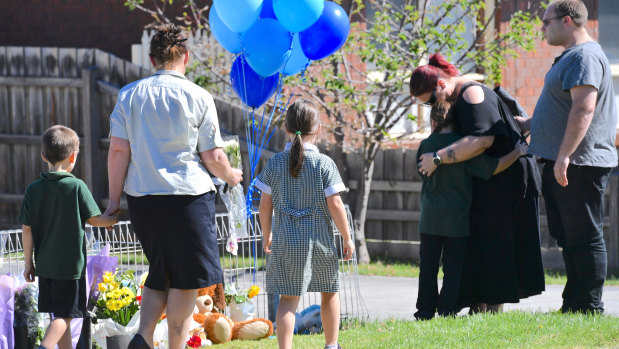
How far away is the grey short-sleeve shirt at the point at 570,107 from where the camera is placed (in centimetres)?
508

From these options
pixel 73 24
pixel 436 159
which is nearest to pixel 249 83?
pixel 436 159

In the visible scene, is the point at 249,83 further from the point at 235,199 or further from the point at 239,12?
the point at 235,199

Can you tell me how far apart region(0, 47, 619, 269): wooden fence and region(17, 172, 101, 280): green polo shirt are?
552 centimetres

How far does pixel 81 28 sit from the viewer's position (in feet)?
48.4

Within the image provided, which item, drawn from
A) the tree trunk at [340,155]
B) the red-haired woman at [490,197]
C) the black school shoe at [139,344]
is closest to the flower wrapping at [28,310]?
the black school shoe at [139,344]

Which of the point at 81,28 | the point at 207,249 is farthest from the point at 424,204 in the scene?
the point at 81,28

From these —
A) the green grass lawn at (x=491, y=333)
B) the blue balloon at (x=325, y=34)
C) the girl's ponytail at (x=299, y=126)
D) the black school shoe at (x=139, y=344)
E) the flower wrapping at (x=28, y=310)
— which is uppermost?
the blue balloon at (x=325, y=34)

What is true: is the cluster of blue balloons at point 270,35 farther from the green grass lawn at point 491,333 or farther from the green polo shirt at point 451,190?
the green grass lawn at point 491,333

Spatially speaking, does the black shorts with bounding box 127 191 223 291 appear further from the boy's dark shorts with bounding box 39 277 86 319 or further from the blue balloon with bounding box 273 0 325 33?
the blue balloon with bounding box 273 0 325 33

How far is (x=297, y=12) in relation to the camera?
19.5 ft

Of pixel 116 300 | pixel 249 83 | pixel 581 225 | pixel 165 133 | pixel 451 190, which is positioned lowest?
pixel 116 300

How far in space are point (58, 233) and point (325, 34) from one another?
258 cm

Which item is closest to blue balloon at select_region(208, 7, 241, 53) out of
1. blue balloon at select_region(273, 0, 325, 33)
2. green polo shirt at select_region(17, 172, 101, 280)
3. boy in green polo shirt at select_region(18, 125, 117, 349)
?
blue balloon at select_region(273, 0, 325, 33)

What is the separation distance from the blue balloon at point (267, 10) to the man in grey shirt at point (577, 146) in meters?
1.92
